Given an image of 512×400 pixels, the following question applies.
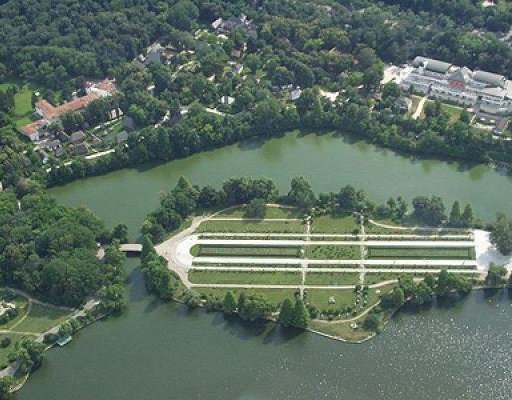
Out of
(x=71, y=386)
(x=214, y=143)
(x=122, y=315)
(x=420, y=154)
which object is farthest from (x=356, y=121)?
(x=71, y=386)

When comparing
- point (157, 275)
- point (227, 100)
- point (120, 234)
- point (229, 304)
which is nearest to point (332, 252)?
point (229, 304)

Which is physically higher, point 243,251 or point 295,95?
point 295,95

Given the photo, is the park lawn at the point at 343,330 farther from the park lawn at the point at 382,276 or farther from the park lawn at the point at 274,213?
the park lawn at the point at 274,213

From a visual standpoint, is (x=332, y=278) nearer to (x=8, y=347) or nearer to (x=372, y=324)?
(x=372, y=324)

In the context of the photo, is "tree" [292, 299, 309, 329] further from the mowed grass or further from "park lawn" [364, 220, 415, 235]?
"park lawn" [364, 220, 415, 235]

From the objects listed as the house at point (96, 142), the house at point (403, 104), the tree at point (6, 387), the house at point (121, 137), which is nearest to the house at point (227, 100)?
the house at point (121, 137)

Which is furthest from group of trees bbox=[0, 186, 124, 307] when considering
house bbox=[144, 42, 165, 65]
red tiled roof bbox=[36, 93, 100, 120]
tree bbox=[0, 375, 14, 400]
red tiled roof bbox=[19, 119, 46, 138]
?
house bbox=[144, 42, 165, 65]
